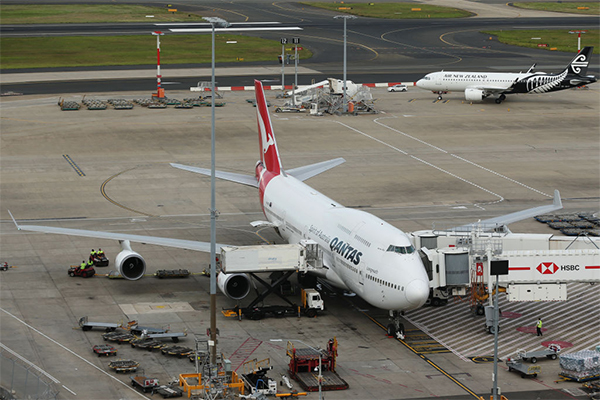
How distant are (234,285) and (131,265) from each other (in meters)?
7.14

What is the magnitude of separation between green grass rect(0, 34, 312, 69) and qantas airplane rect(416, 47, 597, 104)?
126ft

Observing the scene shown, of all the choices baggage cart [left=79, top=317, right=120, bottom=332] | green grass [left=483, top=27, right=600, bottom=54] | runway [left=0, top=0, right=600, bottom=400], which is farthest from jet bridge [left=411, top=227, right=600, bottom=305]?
green grass [left=483, top=27, right=600, bottom=54]

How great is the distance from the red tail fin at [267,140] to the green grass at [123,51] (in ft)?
301

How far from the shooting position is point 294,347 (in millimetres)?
47500

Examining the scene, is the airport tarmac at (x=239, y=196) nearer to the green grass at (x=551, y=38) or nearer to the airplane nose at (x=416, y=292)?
the airplane nose at (x=416, y=292)

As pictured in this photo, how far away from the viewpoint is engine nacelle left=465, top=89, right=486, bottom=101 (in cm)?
12488

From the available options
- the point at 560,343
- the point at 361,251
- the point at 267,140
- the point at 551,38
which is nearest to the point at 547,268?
the point at 560,343

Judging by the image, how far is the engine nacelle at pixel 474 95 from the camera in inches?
4916

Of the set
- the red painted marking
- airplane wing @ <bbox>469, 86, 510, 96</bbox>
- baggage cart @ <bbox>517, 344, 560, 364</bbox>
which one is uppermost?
airplane wing @ <bbox>469, 86, 510, 96</bbox>

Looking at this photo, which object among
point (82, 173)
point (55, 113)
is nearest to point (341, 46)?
point (55, 113)

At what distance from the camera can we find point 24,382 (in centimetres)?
4050

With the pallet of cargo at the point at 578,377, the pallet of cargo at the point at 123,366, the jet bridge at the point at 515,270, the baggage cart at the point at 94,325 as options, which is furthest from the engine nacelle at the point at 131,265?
the pallet of cargo at the point at 578,377

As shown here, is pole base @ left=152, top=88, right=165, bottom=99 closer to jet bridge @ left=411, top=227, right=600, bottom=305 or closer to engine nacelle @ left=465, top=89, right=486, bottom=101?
engine nacelle @ left=465, top=89, right=486, bottom=101

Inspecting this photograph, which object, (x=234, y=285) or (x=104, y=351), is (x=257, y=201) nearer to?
(x=234, y=285)
